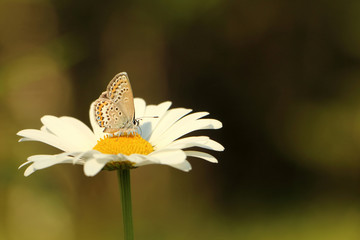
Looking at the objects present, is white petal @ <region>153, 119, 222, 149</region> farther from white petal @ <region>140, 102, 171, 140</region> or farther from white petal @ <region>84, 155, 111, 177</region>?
white petal @ <region>84, 155, 111, 177</region>

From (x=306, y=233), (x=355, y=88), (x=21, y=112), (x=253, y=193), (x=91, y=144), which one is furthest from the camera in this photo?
(x=253, y=193)

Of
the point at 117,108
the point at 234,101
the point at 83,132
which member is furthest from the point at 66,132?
the point at 234,101

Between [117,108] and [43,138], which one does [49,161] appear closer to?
[43,138]

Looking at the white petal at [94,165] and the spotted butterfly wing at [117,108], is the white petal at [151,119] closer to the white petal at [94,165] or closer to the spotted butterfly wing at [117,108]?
the spotted butterfly wing at [117,108]

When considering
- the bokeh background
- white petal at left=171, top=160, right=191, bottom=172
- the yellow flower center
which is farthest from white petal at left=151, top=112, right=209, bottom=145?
the bokeh background

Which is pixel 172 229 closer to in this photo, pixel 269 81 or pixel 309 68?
pixel 269 81

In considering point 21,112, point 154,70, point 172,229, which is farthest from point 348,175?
point 21,112
